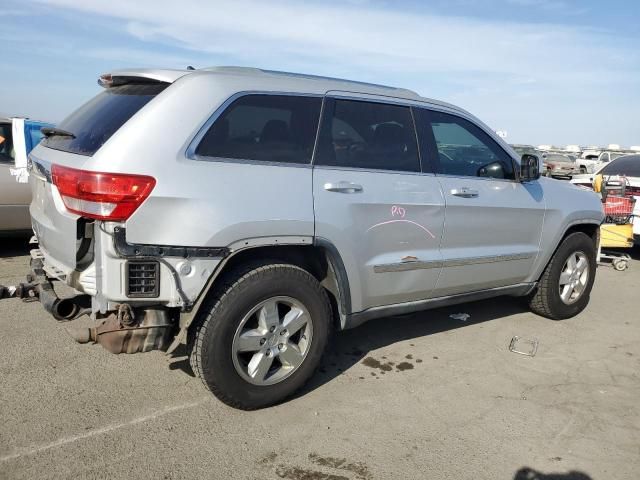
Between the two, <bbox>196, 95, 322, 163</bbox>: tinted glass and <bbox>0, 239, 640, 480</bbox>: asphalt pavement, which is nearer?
<bbox>0, 239, 640, 480</bbox>: asphalt pavement

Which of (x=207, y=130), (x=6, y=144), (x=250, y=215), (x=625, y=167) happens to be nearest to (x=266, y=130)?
(x=207, y=130)

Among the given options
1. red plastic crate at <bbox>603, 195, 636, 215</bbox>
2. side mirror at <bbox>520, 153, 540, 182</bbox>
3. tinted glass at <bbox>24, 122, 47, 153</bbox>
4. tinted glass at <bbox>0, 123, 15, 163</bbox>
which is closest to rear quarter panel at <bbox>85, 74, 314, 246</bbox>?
side mirror at <bbox>520, 153, 540, 182</bbox>

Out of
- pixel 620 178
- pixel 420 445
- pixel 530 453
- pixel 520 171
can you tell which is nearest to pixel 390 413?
pixel 420 445

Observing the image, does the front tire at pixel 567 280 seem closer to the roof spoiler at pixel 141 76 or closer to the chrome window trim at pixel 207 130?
the chrome window trim at pixel 207 130

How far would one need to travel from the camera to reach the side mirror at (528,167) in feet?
14.4

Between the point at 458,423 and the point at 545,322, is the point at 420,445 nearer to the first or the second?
the point at 458,423

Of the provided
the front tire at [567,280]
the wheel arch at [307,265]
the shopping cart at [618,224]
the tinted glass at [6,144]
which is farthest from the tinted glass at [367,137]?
the shopping cart at [618,224]

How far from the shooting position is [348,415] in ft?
10.7

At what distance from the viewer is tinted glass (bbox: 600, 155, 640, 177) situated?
8922mm

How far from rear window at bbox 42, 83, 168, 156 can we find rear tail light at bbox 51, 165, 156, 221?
0.80ft

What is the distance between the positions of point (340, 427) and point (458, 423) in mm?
729

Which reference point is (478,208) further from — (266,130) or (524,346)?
(266,130)

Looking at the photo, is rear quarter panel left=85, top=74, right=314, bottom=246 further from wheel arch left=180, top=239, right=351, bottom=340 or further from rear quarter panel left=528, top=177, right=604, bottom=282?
rear quarter panel left=528, top=177, right=604, bottom=282

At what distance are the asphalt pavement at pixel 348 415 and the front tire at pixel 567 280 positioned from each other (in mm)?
568
